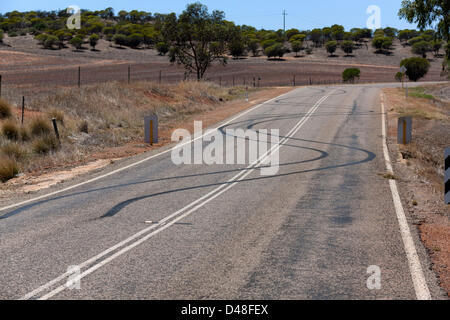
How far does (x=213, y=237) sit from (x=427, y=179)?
8.47 m

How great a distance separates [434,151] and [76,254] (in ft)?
57.1

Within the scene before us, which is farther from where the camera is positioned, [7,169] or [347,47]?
A: [347,47]

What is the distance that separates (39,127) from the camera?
19031mm

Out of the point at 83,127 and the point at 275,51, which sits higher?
the point at 275,51

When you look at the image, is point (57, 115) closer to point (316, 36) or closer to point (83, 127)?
point (83, 127)

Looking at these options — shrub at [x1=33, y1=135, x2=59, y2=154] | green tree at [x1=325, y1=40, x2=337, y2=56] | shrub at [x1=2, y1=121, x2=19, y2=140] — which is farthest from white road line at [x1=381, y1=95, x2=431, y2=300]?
green tree at [x1=325, y1=40, x2=337, y2=56]

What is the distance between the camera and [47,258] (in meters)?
7.03

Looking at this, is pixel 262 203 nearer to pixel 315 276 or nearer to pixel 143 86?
pixel 315 276

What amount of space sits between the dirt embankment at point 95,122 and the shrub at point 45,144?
0.09m

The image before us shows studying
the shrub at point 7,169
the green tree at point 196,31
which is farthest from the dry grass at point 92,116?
the green tree at point 196,31

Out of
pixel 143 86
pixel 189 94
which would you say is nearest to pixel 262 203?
pixel 143 86

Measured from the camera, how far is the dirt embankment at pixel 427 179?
314 inches

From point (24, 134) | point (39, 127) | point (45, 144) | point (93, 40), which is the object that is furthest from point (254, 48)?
point (45, 144)
